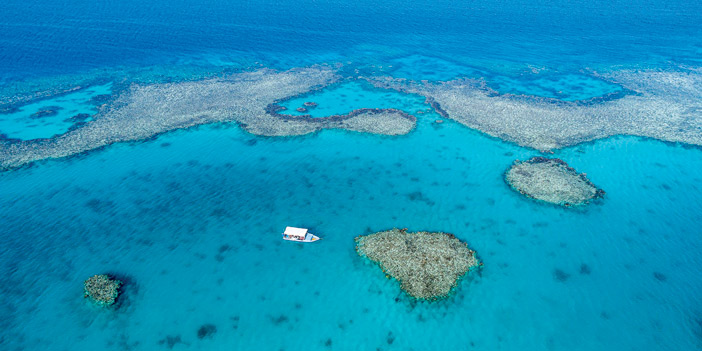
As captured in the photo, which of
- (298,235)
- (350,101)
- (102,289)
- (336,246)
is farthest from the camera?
(350,101)

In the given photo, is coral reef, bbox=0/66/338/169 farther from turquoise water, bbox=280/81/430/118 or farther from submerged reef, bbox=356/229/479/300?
submerged reef, bbox=356/229/479/300

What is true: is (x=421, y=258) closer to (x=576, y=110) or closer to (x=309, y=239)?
(x=309, y=239)

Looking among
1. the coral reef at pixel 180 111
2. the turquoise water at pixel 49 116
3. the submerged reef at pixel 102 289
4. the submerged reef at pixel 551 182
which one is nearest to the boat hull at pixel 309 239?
the submerged reef at pixel 102 289

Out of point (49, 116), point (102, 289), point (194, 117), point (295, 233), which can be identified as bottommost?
point (102, 289)

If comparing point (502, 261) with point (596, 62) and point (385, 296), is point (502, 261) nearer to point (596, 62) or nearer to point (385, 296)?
point (385, 296)

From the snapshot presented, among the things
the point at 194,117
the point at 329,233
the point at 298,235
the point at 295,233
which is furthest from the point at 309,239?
the point at 194,117

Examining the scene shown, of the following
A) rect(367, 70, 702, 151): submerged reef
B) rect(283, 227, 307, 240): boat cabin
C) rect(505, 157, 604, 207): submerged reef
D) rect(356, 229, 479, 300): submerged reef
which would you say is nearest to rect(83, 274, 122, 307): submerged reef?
rect(283, 227, 307, 240): boat cabin
